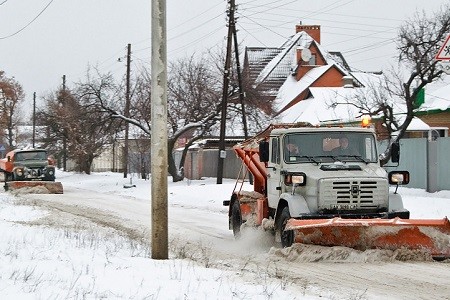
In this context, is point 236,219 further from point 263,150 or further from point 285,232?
point 285,232

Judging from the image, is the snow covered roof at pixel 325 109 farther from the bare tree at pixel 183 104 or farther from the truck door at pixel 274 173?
the truck door at pixel 274 173

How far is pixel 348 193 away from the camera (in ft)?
37.1

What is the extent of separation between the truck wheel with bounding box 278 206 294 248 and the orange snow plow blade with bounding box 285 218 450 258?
450 millimetres

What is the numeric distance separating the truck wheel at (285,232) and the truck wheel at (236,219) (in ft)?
7.41

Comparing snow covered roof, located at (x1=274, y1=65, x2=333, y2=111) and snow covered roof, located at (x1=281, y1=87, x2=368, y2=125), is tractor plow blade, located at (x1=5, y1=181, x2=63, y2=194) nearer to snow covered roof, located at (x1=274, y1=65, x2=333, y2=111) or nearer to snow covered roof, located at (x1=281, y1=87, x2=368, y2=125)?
snow covered roof, located at (x1=281, y1=87, x2=368, y2=125)

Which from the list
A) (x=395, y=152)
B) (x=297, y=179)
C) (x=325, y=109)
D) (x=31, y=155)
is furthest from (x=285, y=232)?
(x=325, y=109)

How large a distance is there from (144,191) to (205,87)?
7.74 meters

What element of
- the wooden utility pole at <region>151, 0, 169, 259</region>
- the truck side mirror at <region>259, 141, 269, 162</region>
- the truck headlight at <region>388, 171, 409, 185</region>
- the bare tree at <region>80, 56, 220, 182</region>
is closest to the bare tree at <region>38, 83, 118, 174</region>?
the bare tree at <region>80, 56, 220, 182</region>

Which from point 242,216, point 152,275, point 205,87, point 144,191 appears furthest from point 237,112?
point 152,275

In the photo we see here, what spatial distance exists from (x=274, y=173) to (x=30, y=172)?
22658 mm

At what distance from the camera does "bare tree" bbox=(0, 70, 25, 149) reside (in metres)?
67.2

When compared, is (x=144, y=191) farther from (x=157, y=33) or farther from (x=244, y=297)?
(x=244, y=297)

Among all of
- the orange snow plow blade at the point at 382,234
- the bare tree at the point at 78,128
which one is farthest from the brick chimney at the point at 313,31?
the orange snow plow blade at the point at 382,234

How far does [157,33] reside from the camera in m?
9.69
